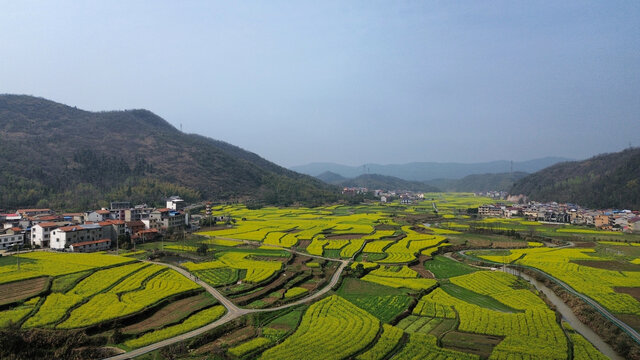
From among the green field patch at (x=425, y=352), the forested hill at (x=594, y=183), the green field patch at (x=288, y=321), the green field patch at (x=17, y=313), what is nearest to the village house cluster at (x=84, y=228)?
the green field patch at (x=17, y=313)

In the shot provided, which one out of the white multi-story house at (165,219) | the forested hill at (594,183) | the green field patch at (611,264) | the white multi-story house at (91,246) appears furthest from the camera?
the forested hill at (594,183)

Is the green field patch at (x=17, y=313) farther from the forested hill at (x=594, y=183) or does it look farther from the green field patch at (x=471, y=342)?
the forested hill at (x=594, y=183)

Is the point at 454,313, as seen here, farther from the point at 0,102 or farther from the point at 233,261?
the point at 0,102

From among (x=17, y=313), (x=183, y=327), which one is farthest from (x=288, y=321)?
(x=17, y=313)

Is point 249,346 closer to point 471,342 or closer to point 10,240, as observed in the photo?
point 471,342

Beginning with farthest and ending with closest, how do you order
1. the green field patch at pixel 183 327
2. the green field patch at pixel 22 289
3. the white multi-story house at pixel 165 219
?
the white multi-story house at pixel 165 219 < the green field patch at pixel 22 289 < the green field patch at pixel 183 327

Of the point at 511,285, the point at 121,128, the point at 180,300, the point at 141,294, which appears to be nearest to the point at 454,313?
the point at 511,285
